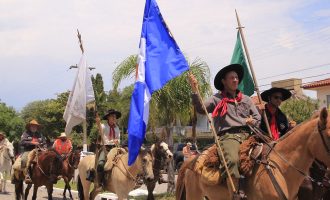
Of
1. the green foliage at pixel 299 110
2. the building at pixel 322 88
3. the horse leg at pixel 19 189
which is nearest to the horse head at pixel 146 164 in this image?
the horse leg at pixel 19 189

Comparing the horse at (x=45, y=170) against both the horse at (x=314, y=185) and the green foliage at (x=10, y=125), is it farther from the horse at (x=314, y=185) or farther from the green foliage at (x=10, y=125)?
the green foliage at (x=10, y=125)

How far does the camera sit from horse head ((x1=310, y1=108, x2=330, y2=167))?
5922 millimetres

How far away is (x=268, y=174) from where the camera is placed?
6.48 meters

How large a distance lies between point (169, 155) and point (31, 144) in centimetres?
445

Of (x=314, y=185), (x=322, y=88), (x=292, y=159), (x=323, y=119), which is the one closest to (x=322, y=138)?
(x=323, y=119)

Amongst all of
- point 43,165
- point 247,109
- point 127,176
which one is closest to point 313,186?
point 247,109

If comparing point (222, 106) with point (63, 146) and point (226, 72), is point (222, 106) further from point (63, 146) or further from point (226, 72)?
point (63, 146)

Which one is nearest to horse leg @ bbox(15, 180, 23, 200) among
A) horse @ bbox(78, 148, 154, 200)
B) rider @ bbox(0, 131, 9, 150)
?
horse @ bbox(78, 148, 154, 200)

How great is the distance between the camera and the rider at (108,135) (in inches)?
478

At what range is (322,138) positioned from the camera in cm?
600

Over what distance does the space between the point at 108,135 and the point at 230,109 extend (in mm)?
5558

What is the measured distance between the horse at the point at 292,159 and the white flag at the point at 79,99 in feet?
22.2

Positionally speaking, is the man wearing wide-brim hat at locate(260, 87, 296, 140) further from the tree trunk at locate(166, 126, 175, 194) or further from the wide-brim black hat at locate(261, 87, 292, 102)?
the tree trunk at locate(166, 126, 175, 194)

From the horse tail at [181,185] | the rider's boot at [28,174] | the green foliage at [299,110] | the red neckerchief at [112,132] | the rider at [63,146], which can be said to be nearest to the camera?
the horse tail at [181,185]
